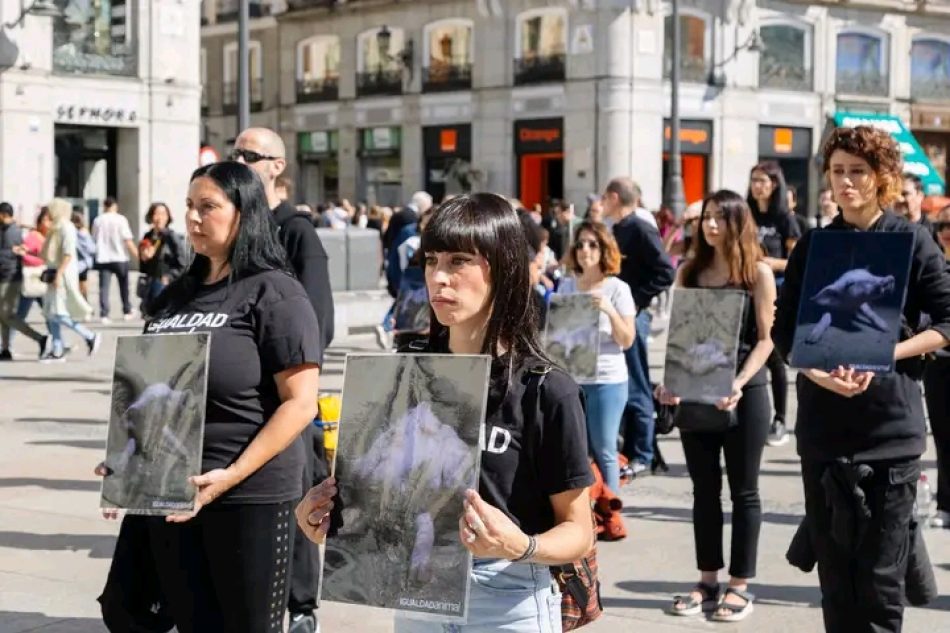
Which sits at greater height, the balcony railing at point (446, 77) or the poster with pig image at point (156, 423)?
the balcony railing at point (446, 77)

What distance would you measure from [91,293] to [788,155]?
22.9 metres

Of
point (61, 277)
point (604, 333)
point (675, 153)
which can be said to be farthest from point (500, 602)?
point (675, 153)

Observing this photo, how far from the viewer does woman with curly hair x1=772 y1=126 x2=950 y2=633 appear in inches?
186

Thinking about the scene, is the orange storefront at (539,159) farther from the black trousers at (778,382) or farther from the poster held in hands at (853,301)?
the poster held in hands at (853,301)

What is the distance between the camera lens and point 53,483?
9445mm

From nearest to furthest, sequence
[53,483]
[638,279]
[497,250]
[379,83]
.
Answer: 1. [497,250]
2. [53,483]
3. [638,279]
4. [379,83]

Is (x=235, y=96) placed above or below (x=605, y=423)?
above

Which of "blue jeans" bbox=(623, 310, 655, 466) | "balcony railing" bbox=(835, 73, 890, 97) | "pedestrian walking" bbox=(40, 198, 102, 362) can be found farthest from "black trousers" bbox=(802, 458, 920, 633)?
"balcony railing" bbox=(835, 73, 890, 97)

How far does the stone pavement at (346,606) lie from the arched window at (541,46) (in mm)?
28836

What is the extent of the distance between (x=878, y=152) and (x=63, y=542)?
16.1 feet

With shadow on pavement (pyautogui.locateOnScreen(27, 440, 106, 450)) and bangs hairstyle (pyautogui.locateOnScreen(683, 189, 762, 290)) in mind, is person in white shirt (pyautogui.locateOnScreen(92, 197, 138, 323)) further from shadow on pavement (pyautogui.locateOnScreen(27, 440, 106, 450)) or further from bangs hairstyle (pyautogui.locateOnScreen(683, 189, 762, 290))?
bangs hairstyle (pyautogui.locateOnScreen(683, 189, 762, 290))

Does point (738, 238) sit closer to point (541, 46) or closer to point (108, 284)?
point (108, 284)

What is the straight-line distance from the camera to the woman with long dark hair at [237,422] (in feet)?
13.6

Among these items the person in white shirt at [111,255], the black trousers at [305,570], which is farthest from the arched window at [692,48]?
the black trousers at [305,570]
